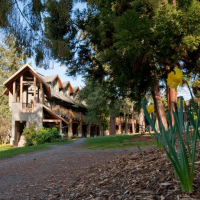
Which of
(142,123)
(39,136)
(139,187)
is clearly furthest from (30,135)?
(139,187)

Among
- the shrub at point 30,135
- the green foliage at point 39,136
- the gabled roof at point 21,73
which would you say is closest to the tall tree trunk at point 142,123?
the green foliage at point 39,136

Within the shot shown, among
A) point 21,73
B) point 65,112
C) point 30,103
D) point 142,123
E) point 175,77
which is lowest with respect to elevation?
point 142,123

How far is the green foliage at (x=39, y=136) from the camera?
15.8 m

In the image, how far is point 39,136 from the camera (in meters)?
16.1

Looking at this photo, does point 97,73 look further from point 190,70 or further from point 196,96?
point 196,96

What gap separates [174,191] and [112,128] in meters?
24.5

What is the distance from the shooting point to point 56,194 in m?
2.96

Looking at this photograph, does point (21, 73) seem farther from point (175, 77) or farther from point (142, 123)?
point (175, 77)

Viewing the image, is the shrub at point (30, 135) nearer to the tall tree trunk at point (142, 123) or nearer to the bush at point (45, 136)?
the bush at point (45, 136)

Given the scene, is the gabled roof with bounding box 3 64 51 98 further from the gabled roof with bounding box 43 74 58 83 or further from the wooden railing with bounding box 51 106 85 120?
the gabled roof with bounding box 43 74 58 83

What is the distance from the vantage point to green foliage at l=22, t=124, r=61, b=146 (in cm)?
1580

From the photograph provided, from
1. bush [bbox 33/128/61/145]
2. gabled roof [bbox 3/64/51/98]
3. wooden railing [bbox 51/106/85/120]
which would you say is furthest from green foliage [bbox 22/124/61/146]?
wooden railing [bbox 51/106/85/120]

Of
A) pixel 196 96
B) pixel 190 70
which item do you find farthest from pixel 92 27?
pixel 196 96

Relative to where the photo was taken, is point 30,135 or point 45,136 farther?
point 30,135
